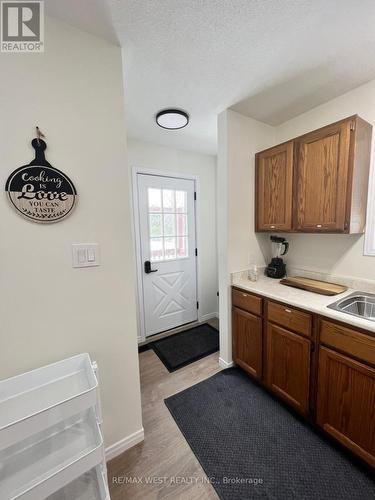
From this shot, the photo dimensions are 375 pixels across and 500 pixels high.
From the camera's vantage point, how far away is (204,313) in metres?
3.19

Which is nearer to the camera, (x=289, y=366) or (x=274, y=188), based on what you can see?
(x=289, y=366)

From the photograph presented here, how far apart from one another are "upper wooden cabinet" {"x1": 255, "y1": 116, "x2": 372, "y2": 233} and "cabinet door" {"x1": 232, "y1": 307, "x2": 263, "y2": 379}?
2.85 ft

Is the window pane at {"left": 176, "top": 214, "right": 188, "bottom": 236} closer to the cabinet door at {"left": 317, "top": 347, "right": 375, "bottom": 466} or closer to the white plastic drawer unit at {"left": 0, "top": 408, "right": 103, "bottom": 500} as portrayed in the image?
the cabinet door at {"left": 317, "top": 347, "right": 375, "bottom": 466}

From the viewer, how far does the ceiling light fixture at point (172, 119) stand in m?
1.83

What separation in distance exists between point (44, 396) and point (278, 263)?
81.5 inches

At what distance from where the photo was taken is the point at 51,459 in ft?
2.86

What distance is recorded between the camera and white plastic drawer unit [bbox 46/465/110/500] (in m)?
0.88

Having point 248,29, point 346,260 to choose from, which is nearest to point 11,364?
point 248,29

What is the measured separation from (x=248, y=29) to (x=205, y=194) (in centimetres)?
194

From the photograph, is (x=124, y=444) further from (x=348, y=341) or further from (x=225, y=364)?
(x=348, y=341)

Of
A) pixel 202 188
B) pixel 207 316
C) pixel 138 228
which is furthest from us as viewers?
pixel 207 316

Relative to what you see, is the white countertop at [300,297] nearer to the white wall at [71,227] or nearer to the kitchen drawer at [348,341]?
the kitchen drawer at [348,341]

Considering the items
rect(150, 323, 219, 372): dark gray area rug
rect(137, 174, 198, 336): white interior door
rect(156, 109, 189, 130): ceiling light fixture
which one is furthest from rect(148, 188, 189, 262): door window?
rect(150, 323, 219, 372): dark gray area rug

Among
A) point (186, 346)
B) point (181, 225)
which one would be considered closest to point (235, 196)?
point (181, 225)
